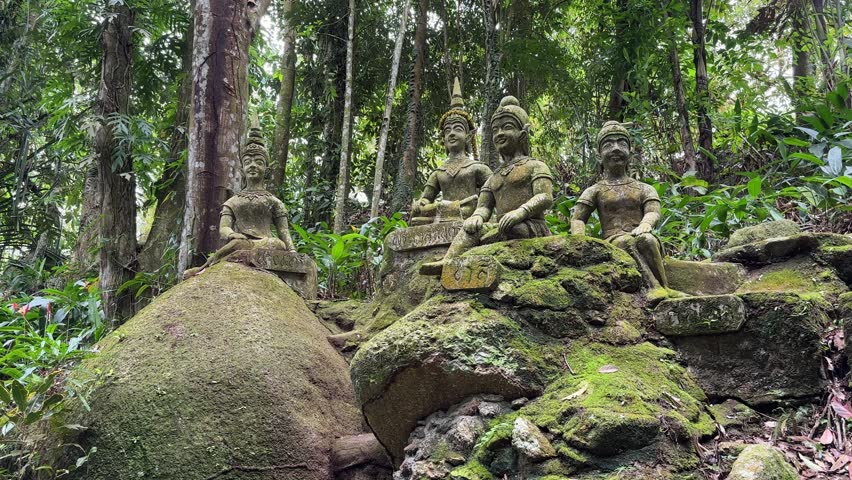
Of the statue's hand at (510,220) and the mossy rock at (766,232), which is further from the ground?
the statue's hand at (510,220)

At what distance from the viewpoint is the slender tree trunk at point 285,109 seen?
35.9ft

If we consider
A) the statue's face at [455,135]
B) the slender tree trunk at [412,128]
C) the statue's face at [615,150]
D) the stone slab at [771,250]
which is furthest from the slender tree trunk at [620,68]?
the stone slab at [771,250]

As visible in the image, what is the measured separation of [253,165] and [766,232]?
4.48 m

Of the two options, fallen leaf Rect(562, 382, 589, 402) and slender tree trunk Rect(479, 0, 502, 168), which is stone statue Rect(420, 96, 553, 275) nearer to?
fallen leaf Rect(562, 382, 589, 402)

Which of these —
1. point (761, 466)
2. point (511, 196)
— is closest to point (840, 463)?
point (761, 466)

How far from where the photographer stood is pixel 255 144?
6.46m

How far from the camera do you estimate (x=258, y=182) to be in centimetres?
652

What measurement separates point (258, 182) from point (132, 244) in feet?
7.59

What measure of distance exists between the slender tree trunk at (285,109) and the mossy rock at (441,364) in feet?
24.3

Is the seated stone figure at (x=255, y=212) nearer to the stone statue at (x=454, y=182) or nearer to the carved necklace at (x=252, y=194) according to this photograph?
Result: the carved necklace at (x=252, y=194)

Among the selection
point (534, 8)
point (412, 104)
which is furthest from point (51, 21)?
point (534, 8)

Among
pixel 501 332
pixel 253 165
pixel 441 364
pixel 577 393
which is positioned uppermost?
pixel 253 165

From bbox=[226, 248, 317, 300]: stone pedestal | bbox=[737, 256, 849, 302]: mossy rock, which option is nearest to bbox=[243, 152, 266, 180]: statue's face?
bbox=[226, 248, 317, 300]: stone pedestal

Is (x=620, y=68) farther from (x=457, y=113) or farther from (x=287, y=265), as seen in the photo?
(x=287, y=265)
